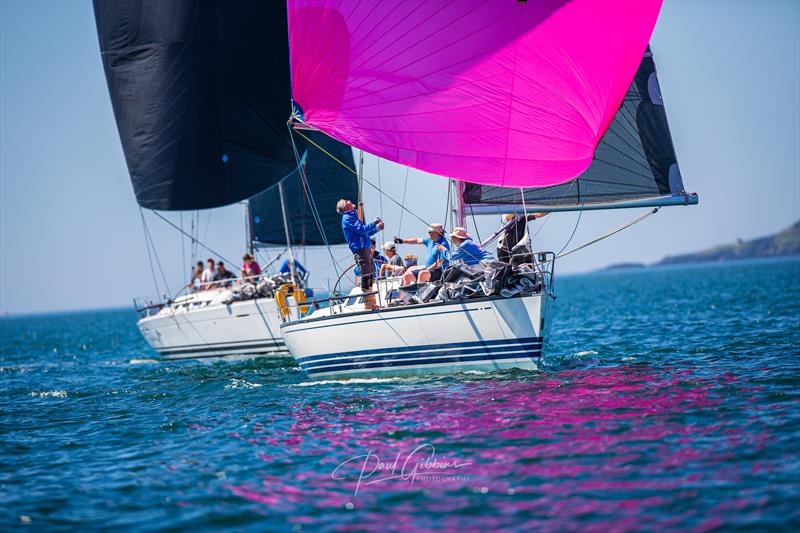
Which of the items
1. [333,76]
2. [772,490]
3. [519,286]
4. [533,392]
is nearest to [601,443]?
[772,490]

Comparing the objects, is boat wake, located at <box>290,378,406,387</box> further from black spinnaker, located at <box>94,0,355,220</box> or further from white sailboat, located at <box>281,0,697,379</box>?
black spinnaker, located at <box>94,0,355,220</box>

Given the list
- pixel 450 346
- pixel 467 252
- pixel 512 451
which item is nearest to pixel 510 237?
pixel 467 252

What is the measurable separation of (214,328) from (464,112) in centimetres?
Answer: 1249

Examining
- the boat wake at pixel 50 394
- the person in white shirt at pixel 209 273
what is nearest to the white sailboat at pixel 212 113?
the person in white shirt at pixel 209 273

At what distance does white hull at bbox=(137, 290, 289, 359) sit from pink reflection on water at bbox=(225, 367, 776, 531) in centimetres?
973

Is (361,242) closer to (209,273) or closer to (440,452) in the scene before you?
(440,452)

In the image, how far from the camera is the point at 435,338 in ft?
42.8

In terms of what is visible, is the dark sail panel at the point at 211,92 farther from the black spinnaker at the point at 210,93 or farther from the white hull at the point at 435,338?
the white hull at the point at 435,338

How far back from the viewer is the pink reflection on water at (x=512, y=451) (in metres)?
6.75

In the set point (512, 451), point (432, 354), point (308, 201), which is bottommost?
point (512, 451)

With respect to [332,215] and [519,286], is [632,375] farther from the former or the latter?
[332,215]

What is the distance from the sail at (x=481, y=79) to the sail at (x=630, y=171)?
2.57 meters

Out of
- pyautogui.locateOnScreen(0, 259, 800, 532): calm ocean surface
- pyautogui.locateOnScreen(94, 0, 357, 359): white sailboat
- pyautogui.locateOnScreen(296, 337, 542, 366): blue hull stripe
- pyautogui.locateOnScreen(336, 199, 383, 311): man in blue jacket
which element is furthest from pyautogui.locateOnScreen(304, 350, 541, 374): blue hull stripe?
pyautogui.locateOnScreen(94, 0, 357, 359): white sailboat

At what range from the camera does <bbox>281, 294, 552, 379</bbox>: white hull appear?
12.5 metres
